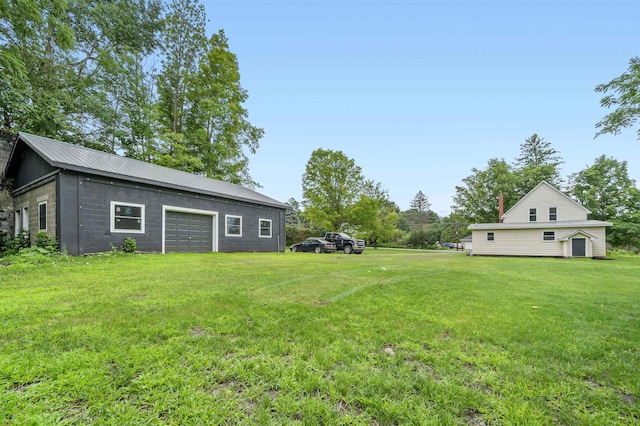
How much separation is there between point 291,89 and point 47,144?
14.7 meters

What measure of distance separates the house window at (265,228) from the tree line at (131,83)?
7825 mm

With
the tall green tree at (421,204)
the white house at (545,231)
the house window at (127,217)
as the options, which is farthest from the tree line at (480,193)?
the tall green tree at (421,204)

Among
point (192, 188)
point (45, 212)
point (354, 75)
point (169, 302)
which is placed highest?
point (354, 75)

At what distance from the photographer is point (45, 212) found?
31.7 feet

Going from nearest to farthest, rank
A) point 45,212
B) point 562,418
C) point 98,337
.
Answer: point 562,418 < point 98,337 < point 45,212

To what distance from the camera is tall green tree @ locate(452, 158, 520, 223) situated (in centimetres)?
2861

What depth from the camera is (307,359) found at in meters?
2.29

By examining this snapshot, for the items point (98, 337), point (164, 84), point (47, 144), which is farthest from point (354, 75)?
point (98, 337)

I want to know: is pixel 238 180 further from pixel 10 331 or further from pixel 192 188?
pixel 10 331

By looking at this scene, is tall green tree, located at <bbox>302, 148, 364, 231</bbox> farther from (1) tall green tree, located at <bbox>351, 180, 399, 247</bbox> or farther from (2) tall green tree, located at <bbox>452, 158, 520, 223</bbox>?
(2) tall green tree, located at <bbox>452, 158, 520, 223</bbox>

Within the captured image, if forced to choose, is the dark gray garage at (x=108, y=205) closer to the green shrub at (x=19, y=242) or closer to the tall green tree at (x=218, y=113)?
the green shrub at (x=19, y=242)

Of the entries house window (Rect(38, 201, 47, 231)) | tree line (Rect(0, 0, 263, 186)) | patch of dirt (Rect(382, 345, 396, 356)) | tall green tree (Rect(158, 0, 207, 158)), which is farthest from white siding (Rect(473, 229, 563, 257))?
house window (Rect(38, 201, 47, 231))

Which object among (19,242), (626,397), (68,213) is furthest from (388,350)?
(19,242)

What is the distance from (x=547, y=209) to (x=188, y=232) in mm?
25322
